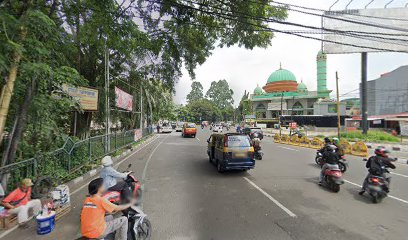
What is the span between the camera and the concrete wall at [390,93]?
109 feet

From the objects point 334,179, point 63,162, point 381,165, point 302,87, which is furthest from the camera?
point 302,87

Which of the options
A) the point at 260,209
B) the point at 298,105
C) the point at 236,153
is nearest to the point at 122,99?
the point at 236,153

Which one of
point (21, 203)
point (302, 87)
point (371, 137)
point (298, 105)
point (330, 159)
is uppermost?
point (302, 87)

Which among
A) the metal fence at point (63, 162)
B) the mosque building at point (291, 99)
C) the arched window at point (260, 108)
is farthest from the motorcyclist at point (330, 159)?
the arched window at point (260, 108)

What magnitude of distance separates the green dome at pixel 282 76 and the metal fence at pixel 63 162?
6039 centimetres

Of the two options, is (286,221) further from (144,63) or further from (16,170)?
(144,63)

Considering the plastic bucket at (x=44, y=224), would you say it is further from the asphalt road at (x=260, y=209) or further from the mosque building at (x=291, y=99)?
the mosque building at (x=291, y=99)

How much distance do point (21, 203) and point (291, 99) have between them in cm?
6322

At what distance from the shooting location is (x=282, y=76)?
6531 cm

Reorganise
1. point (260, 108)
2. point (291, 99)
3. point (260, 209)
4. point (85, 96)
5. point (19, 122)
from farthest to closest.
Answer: point (260, 108) → point (291, 99) → point (85, 96) → point (19, 122) → point (260, 209)

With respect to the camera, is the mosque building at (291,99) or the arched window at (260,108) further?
the arched window at (260,108)

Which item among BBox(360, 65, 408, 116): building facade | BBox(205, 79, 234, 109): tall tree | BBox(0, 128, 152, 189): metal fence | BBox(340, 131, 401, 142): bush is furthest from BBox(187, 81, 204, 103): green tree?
BBox(0, 128, 152, 189): metal fence

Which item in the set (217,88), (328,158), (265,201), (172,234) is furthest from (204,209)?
(217,88)

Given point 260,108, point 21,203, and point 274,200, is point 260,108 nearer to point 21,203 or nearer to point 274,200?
point 274,200
